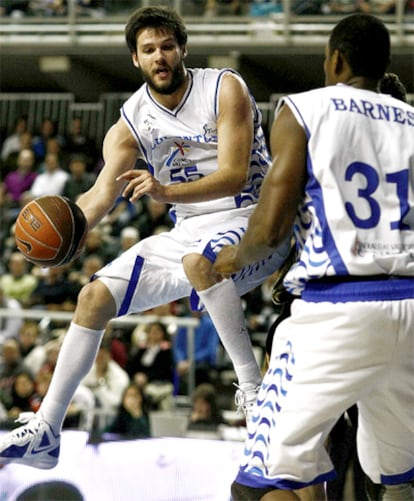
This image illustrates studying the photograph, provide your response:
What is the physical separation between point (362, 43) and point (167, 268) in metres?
1.78

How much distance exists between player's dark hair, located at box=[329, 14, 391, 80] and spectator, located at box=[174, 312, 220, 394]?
627 centimetres

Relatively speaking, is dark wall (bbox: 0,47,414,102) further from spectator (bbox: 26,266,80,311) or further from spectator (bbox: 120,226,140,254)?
spectator (bbox: 26,266,80,311)

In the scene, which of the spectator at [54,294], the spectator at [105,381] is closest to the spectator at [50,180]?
the spectator at [54,294]

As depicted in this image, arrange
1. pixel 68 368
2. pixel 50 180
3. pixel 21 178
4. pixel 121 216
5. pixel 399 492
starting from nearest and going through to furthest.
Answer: pixel 399 492, pixel 68 368, pixel 121 216, pixel 50 180, pixel 21 178

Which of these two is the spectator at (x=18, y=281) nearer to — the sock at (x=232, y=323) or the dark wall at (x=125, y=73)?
the dark wall at (x=125, y=73)

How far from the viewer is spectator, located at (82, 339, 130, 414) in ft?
31.0

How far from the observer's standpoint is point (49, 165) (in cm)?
1278

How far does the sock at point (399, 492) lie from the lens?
397 cm

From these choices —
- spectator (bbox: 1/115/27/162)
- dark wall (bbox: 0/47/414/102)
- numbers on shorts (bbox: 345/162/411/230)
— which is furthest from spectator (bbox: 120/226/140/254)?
numbers on shorts (bbox: 345/162/411/230)

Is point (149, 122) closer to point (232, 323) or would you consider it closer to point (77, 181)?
point (232, 323)

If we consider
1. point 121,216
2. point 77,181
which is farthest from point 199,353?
point 77,181

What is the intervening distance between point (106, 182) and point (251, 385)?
1246mm

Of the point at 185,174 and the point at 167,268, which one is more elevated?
the point at 185,174

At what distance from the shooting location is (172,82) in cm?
491
